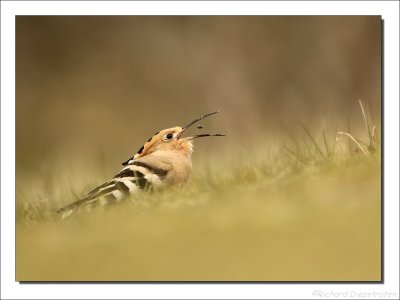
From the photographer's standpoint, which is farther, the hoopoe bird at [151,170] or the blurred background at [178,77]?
the blurred background at [178,77]

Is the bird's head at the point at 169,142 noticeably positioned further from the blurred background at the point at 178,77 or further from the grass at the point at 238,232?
the grass at the point at 238,232

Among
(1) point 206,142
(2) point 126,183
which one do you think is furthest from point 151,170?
(1) point 206,142

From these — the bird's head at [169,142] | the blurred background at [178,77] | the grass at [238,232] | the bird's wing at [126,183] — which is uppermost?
the blurred background at [178,77]

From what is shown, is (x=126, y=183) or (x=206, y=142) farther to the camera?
(x=206, y=142)

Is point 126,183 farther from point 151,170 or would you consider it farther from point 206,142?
point 206,142

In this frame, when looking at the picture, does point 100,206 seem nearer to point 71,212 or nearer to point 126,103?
point 71,212

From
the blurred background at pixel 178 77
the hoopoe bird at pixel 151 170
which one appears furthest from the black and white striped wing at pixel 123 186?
the blurred background at pixel 178 77
